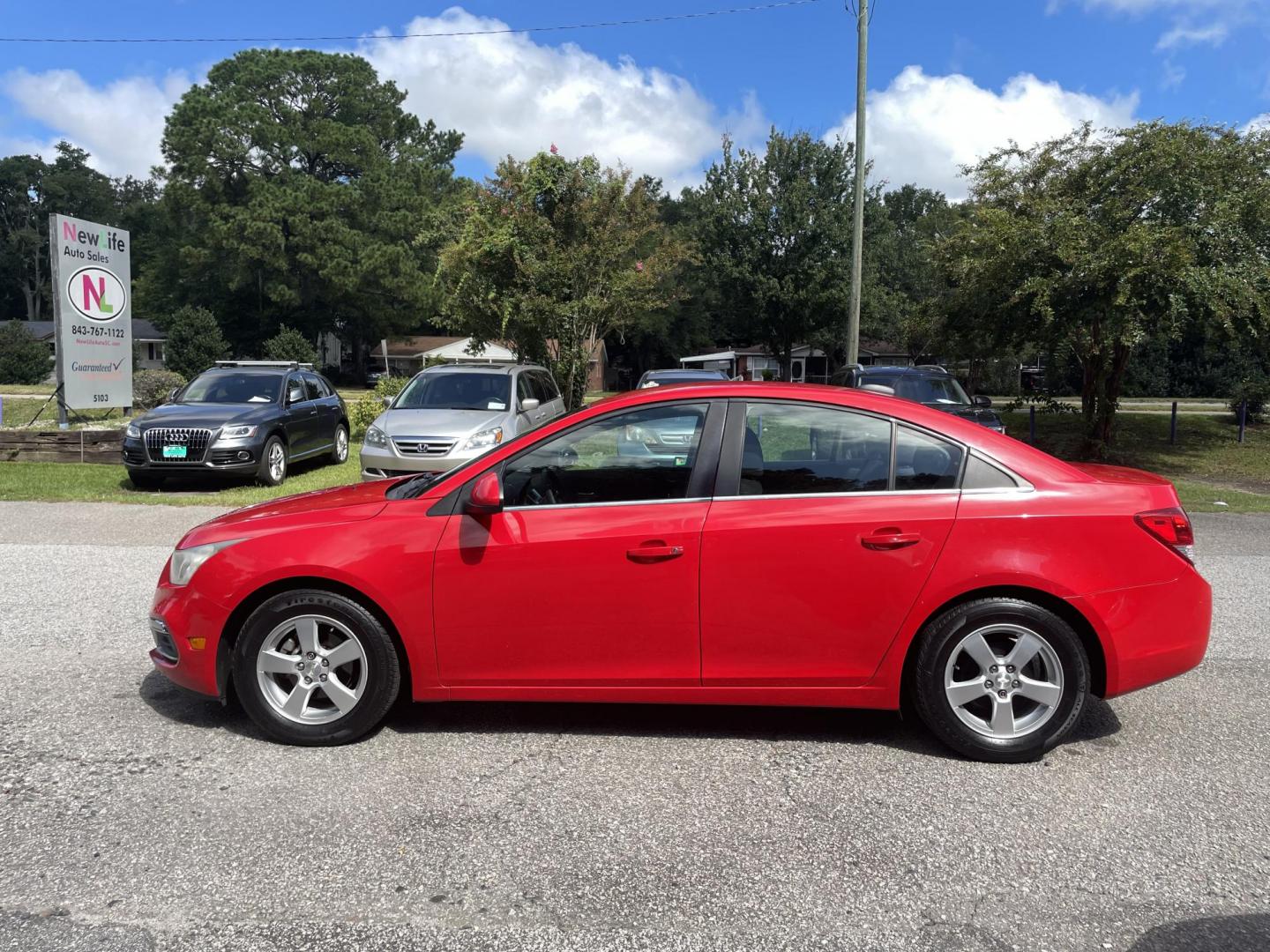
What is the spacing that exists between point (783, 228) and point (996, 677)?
135ft

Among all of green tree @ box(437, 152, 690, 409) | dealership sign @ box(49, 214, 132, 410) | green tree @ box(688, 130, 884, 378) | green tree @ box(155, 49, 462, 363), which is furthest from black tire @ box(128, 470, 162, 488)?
green tree @ box(155, 49, 462, 363)

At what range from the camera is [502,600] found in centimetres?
393

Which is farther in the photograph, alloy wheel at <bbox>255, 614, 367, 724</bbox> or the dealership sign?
the dealership sign

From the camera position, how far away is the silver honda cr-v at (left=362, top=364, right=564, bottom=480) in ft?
36.3

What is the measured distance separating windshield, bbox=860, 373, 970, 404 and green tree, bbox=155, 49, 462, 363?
4095 cm

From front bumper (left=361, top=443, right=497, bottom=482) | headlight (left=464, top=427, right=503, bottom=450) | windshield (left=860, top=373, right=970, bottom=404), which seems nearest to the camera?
front bumper (left=361, top=443, right=497, bottom=482)

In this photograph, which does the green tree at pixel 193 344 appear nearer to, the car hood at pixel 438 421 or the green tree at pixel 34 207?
the car hood at pixel 438 421

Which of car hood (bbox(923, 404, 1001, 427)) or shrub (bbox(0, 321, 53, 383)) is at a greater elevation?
shrub (bbox(0, 321, 53, 383))

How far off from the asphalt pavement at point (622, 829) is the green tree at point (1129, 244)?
1135cm

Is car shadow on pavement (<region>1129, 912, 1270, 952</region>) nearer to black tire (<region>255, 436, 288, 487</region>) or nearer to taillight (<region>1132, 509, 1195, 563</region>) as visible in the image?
taillight (<region>1132, 509, 1195, 563</region>)

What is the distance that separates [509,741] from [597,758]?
0.45 metres

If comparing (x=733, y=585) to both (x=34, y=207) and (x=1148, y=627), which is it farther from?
(x=34, y=207)

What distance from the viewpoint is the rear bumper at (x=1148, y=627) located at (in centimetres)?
386

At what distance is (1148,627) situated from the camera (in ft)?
12.8
